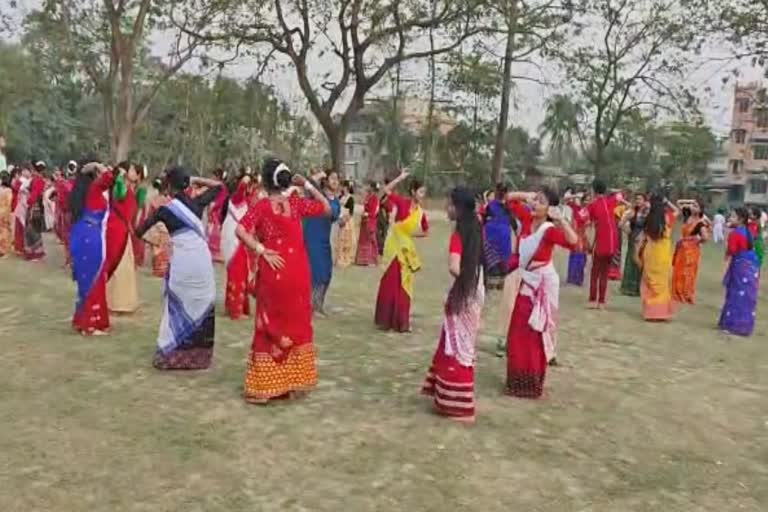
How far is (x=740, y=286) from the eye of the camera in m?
9.24

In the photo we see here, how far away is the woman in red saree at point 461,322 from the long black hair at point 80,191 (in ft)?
10.8

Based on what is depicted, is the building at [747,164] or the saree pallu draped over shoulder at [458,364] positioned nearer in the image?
the saree pallu draped over shoulder at [458,364]

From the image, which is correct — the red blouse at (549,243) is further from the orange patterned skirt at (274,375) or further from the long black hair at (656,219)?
the long black hair at (656,219)

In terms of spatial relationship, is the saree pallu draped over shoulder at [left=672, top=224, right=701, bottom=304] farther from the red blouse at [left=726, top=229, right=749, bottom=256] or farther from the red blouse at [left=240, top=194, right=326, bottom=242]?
the red blouse at [left=240, top=194, right=326, bottom=242]

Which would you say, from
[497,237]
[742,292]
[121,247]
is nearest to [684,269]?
[742,292]

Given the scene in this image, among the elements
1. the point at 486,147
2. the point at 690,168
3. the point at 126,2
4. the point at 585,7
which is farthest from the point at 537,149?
the point at 126,2

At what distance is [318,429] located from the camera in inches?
195

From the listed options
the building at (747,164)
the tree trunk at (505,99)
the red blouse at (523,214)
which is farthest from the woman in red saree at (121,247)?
the building at (747,164)

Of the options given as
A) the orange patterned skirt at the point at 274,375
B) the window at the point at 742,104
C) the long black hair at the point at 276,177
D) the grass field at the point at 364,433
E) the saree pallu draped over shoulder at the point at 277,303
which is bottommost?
the grass field at the point at 364,433

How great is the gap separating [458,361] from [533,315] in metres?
0.77

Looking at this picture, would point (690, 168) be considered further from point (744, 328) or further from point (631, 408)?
point (631, 408)

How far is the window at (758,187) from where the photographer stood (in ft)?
181

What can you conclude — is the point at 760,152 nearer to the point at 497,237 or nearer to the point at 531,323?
the point at 497,237

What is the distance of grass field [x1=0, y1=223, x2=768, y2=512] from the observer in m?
4.05
